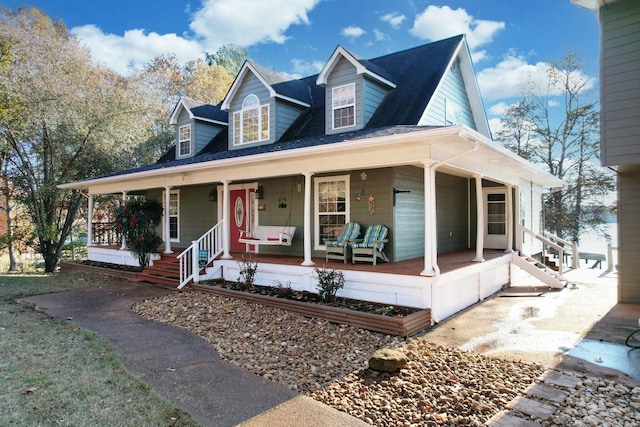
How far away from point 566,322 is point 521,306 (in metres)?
1.25

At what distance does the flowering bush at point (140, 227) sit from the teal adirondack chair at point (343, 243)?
18.1 ft

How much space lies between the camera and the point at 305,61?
90.8 ft

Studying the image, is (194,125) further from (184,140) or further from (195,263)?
(195,263)

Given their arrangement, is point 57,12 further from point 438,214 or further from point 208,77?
point 438,214

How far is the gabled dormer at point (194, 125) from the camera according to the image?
13.8 metres

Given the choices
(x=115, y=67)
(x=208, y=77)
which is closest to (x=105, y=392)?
(x=115, y=67)

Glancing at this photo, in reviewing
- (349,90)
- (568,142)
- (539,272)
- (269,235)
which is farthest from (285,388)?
(568,142)

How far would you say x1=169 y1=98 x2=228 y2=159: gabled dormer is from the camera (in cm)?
1377

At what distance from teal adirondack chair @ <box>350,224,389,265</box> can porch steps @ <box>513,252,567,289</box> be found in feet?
13.7

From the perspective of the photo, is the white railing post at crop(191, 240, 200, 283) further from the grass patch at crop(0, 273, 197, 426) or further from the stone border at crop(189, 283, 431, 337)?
the grass patch at crop(0, 273, 197, 426)

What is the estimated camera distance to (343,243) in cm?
837

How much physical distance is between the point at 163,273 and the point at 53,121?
7.32 meters

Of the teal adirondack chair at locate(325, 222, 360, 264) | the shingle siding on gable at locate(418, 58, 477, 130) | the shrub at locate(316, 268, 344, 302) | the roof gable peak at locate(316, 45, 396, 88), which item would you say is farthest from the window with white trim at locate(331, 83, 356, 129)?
the shrub at locate(316, 268, 344, 302)

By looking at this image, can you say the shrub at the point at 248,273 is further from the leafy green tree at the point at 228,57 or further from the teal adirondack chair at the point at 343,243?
the leafy green tree at the point at 228,57
